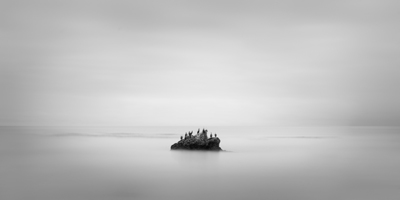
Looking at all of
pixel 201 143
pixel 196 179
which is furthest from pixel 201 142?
pixel 196 179

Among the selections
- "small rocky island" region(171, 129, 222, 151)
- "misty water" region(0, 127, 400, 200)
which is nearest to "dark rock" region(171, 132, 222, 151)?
"small rocky island" region(171, 129, 222, 151)

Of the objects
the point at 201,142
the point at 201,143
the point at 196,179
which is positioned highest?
the point at 201,142

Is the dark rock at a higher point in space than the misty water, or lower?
higher

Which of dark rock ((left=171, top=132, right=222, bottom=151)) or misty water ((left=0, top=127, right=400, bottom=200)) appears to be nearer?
misty water ((left=0, top=127, right=400, bottom=200))

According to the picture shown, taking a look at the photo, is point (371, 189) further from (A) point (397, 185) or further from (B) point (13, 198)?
(B) point (13, 198)

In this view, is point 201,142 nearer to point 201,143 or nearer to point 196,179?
point 201,143

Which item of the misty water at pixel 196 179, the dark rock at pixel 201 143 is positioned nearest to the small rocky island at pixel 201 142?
the dark rock at pixel 201 143

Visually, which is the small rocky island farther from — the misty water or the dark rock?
the misty water

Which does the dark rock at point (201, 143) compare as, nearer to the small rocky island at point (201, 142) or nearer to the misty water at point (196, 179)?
the small rocky island at point (201, 142)

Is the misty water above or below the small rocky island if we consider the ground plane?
below

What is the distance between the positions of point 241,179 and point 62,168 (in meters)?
22.2

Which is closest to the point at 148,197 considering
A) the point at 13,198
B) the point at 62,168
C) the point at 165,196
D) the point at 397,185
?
the point at 165,196

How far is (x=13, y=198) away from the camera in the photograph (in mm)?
26891

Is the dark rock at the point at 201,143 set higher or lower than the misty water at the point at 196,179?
higher
